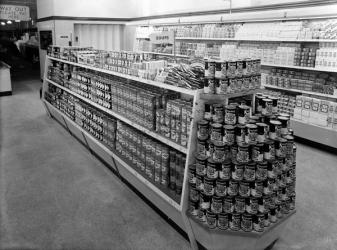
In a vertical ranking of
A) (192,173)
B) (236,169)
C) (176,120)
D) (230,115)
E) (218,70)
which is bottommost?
(192,173)

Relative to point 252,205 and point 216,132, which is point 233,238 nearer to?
point 252,205

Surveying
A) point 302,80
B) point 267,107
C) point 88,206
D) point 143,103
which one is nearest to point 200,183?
point 267,107

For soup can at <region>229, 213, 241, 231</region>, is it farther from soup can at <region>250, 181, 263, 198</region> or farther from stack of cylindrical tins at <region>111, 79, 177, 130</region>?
stack of cylindrical tins at <region>111, 79, 177, 130</region>

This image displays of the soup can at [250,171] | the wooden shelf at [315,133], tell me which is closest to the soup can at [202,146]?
the soup can at [250,171]

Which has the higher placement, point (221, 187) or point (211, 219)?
point (221, 187)

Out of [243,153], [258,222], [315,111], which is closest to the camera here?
[243,153]

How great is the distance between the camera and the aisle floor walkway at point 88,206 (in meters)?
3.01

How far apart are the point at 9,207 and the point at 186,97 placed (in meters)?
2.35

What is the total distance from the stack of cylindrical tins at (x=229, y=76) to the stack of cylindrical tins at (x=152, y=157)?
2.44 feet

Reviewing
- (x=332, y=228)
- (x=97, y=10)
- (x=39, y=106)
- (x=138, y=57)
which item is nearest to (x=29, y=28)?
(x=97, y=10)

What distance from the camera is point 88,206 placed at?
11.9ft

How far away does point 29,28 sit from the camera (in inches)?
1049

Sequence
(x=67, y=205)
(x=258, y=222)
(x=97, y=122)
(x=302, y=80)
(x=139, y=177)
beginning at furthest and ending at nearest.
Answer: (x=302, y=80), (x=97, y=122), (x=67, y=205), (x=139, y=177), (x=258, y=222)

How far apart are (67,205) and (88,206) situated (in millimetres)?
247
